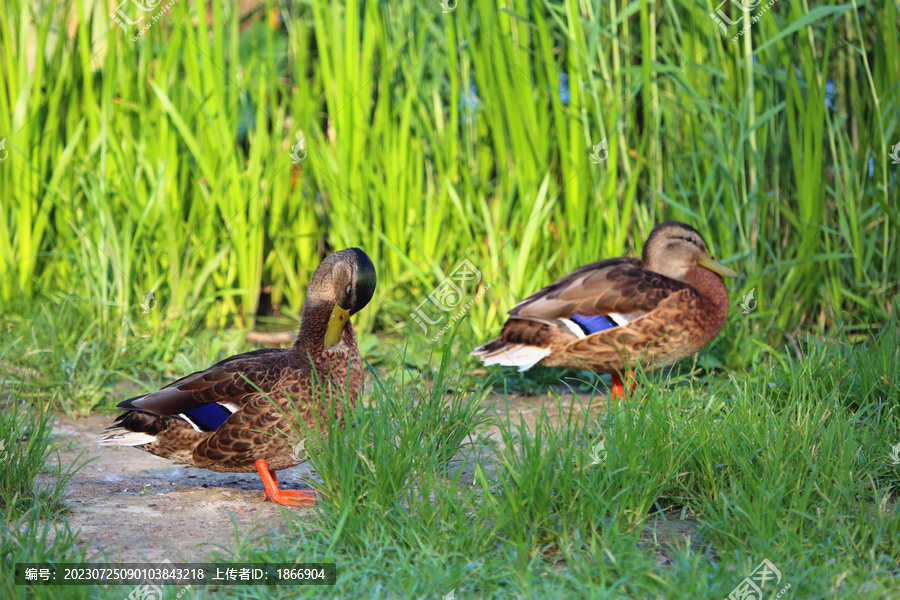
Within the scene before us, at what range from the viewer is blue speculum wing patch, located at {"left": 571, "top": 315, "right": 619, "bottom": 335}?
395 cm

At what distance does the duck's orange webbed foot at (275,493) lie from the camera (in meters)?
2.86

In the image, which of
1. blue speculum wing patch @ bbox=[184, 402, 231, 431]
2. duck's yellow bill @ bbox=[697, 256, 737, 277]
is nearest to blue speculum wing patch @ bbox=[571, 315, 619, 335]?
duck's yellow bill @ bbox=[697, 256, 737, 277]

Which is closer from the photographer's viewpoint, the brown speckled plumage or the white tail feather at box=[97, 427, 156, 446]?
the white tail feather at box=[97, 427, 156, 446]

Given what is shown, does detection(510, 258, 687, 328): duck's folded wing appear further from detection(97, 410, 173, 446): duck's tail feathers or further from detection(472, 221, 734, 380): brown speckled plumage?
detection(97, 410, 173, 446): duck's tail feathers

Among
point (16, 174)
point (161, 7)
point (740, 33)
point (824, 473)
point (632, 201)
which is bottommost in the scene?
point (824, 473)

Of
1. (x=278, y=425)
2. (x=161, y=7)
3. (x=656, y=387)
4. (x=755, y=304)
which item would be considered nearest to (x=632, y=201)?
(x=755, y=304)

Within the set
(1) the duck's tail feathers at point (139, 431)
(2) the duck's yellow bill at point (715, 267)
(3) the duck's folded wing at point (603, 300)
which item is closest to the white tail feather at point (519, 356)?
(3) the duck's folded wing at point (603, 300)

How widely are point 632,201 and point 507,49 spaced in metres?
1.09

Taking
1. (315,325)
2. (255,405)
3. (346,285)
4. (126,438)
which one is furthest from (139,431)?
(346,285)

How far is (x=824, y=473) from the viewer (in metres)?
2.58

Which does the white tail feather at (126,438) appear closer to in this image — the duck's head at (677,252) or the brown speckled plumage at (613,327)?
the brown speckled plumage at (613,327)

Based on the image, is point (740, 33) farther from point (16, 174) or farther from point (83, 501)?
point (16, 174)

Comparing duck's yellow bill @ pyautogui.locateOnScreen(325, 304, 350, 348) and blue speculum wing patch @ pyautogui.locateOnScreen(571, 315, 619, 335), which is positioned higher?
duck's yellow bill @ pyautogui.locateOnScreen(325, 304, 350, 348)

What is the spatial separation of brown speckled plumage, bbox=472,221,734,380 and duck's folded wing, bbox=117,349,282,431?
1341mm
